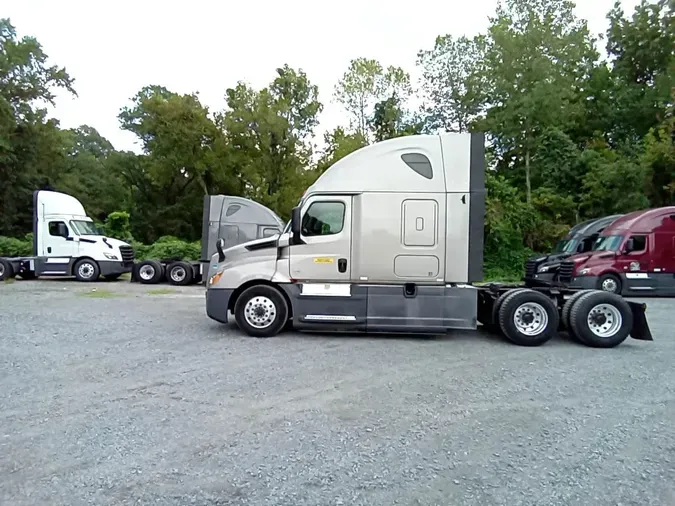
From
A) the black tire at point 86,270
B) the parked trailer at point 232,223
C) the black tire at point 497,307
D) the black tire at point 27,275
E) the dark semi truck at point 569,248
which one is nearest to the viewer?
the black tire at point 497,307

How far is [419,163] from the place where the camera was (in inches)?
331

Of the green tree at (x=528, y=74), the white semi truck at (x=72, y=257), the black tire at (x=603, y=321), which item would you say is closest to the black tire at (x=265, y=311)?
the black tire at (x=603, y=321)

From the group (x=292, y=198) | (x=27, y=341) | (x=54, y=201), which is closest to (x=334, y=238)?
(x=27, y=341)

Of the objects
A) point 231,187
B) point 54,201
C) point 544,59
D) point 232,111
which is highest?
point 544,59

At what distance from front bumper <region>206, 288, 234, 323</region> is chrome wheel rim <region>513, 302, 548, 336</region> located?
480 centimetres

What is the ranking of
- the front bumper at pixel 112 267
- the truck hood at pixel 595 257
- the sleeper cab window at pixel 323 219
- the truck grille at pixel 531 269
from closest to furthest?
the sleeper cab window at pixel 323 219 < the truck hood at pixel 595 257 < the front bumper at pixel 112 267 < the truck grille at pixel 531 269

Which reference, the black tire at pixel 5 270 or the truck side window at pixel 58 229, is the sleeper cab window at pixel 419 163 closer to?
the truck side window at pixel 58 229

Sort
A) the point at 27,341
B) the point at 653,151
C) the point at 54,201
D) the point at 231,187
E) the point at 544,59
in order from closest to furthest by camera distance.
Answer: the point at 27,341
the point at 54,201
the point at 653,151
the point at 544,59
the point at 231,187

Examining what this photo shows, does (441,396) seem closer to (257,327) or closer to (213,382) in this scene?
(213,382)

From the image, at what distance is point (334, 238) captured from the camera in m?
8.62

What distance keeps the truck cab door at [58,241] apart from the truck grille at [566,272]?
16922 mm

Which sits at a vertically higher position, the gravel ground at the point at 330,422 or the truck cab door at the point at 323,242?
the truck cab door at the point at 323,242

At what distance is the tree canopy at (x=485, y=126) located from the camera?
25578 millimetres

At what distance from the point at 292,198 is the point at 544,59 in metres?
15.8
